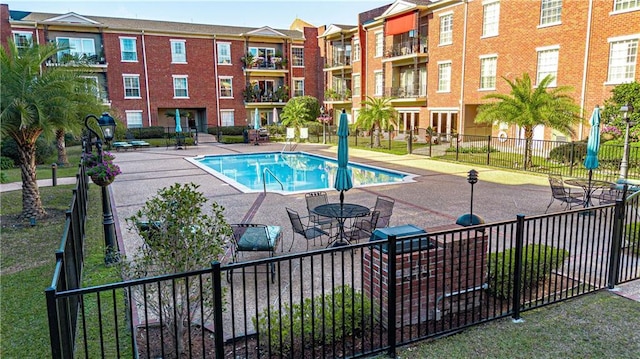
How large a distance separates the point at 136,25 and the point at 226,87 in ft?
29.6

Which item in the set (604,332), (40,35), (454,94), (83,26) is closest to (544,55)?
(454,94)

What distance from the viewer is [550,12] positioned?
22.2 meters

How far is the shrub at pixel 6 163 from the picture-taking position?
64.5 feet

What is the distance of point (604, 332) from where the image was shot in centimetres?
467

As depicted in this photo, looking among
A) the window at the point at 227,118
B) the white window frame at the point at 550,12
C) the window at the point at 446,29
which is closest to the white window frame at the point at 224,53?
the window at the point at 227,118

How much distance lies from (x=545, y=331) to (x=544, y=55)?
22.0 meters

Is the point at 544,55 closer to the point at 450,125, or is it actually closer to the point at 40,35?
the point at 450,125

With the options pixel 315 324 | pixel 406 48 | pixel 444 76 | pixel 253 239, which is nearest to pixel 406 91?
pixel 406 48

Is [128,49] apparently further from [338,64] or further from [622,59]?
[622,59]

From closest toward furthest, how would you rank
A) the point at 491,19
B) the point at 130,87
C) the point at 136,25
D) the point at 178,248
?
1. the point at 178,248
2. the point at 491,19
3. the point at 130,87
4. the point at 136,25

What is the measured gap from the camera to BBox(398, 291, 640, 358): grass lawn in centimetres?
428

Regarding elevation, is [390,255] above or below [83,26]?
below

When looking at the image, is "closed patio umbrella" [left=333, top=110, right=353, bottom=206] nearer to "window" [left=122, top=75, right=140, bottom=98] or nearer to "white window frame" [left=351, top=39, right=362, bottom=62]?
"white window frame" [left=351, top=39, right=362, bottom=62]

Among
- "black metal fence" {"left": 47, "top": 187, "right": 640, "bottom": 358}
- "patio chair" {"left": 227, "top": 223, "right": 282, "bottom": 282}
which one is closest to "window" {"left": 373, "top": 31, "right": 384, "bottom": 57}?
"patio chair" {"left": 227, "top": 223, "right": 282, "bottom": 282}
